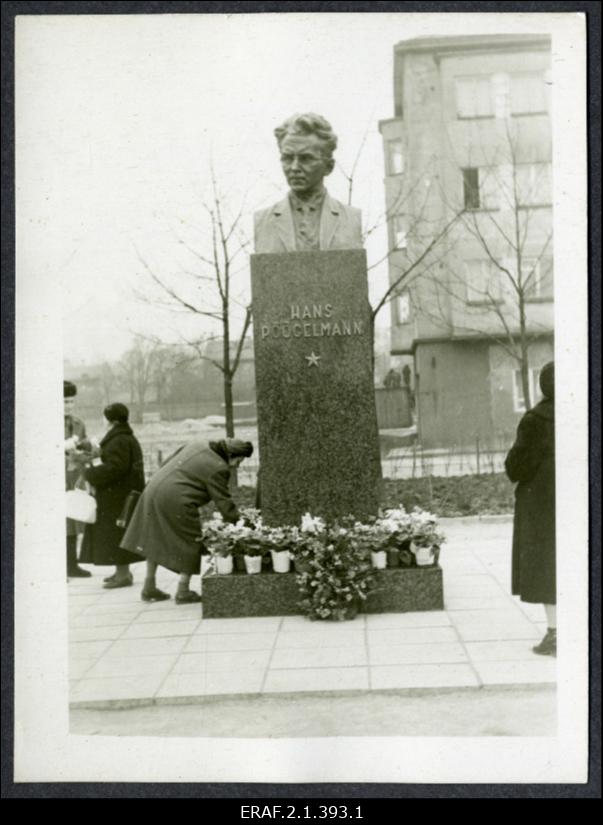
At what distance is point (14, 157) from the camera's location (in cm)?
508

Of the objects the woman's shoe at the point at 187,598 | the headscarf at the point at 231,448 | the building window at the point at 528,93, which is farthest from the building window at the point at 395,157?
the woman's shoe at the point at 187,598

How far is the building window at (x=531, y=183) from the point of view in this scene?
6434 millimetres

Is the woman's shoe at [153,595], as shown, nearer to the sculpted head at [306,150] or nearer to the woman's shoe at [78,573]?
the woman's shoe at [78,573]

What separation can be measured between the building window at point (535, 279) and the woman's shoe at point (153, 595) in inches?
146

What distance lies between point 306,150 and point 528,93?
159cm

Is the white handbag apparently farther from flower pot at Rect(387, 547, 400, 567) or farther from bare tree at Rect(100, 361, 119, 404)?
flower pot at Rect(387, 547, 400, 567)

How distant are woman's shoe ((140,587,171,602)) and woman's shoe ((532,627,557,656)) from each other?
270 cm

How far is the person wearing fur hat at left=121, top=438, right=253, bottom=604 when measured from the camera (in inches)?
262

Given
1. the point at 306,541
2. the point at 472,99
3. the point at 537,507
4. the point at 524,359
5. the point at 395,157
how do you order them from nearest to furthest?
the point at 537,507 < the point at 306,541 < the point at 524,359 < the point at 472,99 < the point at 395,157

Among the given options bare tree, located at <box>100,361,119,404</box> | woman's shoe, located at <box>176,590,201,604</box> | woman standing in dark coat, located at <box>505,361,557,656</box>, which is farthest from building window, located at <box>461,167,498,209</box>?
woman's shoe, located at <box>176,590,201,604</box>

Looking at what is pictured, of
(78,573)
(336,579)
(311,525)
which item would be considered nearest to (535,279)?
(311,525)

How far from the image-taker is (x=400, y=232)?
826cm

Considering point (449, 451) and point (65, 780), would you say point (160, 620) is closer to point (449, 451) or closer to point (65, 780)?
point (65, 780)

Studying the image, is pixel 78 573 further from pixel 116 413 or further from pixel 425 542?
pixel 425 542
